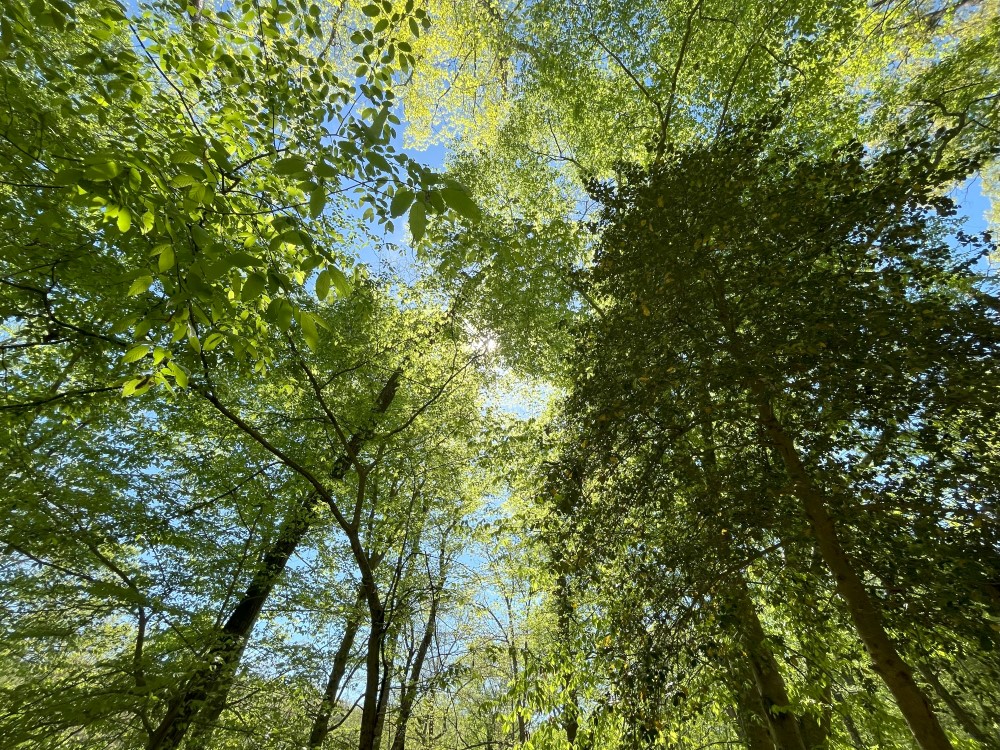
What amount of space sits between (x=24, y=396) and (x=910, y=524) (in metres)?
7.38

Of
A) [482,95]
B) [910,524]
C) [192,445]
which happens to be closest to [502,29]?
[482,95]

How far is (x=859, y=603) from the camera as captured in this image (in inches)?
104

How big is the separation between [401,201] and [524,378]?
Answer: 22.7 feet

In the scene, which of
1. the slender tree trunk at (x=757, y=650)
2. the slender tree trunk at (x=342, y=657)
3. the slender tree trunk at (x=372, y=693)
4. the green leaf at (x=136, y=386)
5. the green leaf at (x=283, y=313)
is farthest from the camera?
the slender tree trunk at (x=342, y=657)

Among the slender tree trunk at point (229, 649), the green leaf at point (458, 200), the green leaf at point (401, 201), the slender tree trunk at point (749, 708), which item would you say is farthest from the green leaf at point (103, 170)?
the slender tree trunk at point (749, 708)

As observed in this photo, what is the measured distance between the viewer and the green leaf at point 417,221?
1.30 metres

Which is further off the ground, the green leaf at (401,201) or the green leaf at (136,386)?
the green leaf at (401,201)

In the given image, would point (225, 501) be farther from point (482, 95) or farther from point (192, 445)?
point (482, 95)

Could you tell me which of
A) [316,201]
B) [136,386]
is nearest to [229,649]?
[136,386]

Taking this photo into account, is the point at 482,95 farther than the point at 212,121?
Yes

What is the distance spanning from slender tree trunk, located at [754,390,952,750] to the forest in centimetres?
2

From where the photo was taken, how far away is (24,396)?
4.42 m

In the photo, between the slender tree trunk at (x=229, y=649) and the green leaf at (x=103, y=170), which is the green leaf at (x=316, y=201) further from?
the slender tree trunk at (x=229, y=649)

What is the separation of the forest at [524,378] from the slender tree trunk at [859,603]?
0.8 inches
